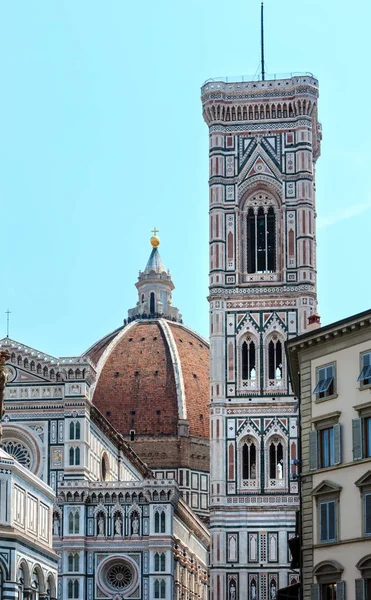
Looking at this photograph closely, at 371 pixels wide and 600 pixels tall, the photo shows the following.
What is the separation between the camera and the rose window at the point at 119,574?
70.2 metres

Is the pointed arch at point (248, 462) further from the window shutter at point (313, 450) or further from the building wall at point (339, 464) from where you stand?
the window shutter at point (313, 450)

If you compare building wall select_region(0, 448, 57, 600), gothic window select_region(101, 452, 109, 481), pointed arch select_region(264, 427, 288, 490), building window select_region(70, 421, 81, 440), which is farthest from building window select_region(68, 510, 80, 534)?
building wall select_region(0, 448, 57, 600)

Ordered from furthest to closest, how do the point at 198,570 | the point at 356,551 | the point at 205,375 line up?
the point at 205,375 < the point at 198,570 < the point at 356,551

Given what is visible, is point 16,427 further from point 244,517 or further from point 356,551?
point 356,551

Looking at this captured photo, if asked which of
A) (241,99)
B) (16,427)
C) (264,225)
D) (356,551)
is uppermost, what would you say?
(241,99)

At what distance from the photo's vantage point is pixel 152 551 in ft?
229

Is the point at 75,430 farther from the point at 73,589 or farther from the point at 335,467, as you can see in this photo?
the point at 335,467

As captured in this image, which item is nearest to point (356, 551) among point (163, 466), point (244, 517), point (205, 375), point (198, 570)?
point (244, 517)

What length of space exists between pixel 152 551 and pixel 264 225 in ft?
54.1

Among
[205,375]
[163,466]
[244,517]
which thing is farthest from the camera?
[205,375]

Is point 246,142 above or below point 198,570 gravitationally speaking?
above

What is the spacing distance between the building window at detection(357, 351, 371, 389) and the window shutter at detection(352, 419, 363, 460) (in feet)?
2.78

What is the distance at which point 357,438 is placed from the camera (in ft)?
108

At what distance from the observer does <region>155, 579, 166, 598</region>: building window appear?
6950 centimetres
